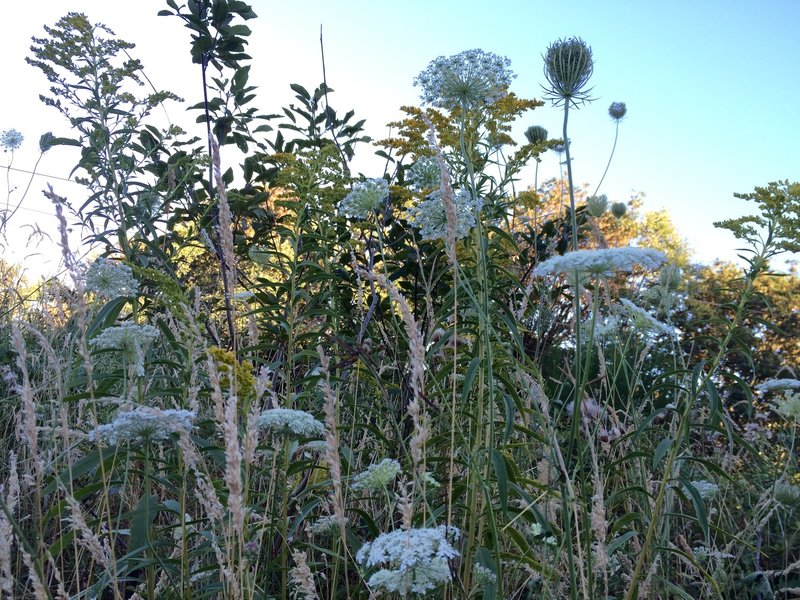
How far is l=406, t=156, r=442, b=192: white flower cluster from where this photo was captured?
9.27ft

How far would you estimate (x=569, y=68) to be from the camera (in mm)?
1927

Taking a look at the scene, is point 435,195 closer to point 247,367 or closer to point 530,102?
point 530,102

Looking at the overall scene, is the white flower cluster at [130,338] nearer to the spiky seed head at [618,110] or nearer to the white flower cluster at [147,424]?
the white flower cluster at [147,424]

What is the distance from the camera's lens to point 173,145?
12.9ft

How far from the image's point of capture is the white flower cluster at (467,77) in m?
2.49

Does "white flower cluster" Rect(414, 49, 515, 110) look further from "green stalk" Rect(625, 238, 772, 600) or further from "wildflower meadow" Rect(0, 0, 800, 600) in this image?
"green stalk" Rect(625, 238, 772, 600)

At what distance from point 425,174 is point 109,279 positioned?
1251mm

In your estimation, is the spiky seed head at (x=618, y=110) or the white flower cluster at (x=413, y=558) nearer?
the white flower cluster at (x=413, y=558)

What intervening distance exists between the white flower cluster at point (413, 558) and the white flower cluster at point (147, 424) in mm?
435

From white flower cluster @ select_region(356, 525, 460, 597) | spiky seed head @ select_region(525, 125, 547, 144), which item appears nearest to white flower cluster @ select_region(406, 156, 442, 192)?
spiky seed head @ select_region(525, 125, 547, 144)

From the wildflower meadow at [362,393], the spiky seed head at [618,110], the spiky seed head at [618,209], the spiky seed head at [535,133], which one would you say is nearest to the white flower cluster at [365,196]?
the wildflower meadow at [362,393]

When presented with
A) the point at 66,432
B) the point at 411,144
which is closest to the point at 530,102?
the point at 411,144

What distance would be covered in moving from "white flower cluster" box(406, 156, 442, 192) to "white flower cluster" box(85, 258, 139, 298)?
3.81ft

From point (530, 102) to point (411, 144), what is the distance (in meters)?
0.52
